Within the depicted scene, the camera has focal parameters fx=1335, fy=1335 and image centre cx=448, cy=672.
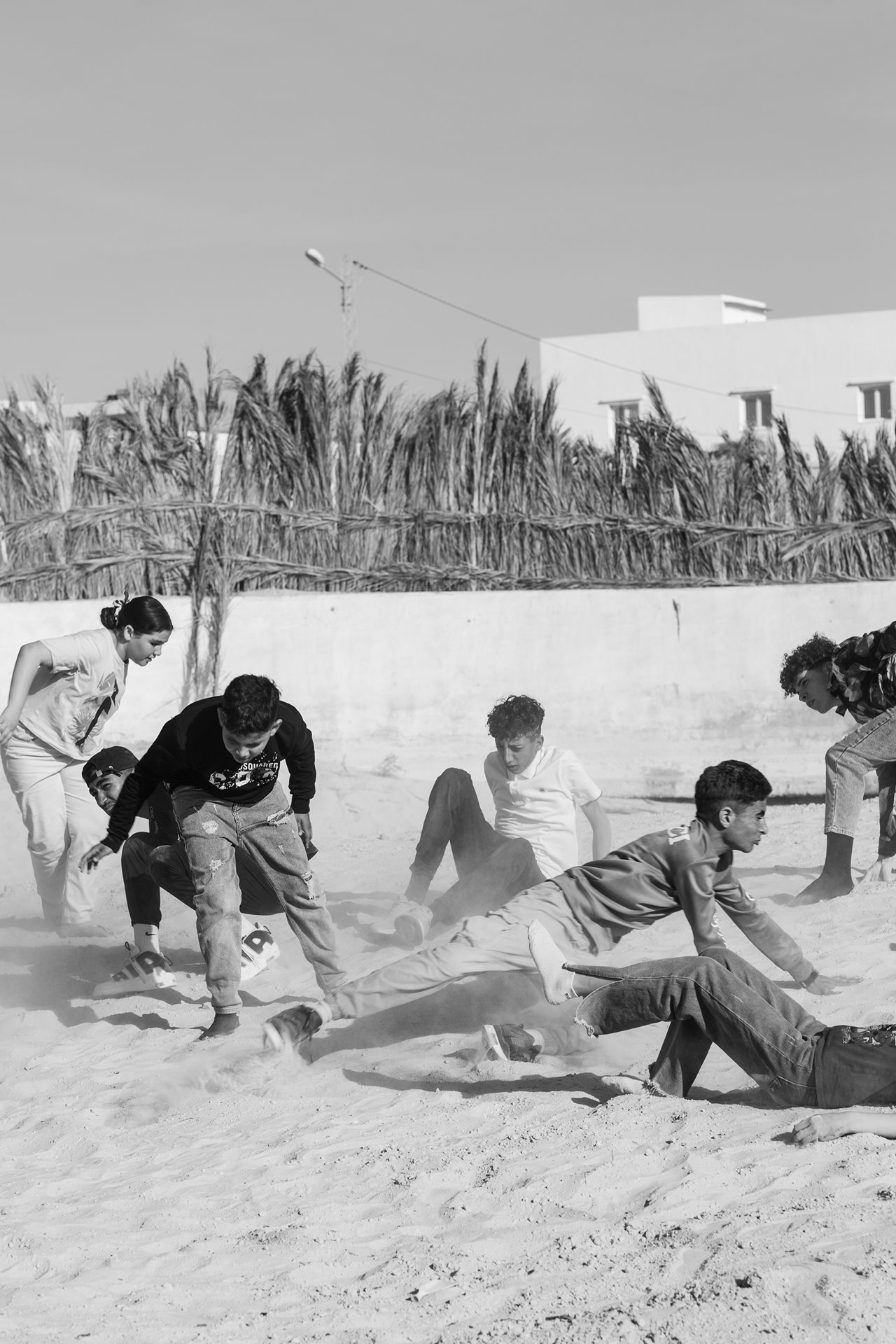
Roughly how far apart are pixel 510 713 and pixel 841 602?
6.14m

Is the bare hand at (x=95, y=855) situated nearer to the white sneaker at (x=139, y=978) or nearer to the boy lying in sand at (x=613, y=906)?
the white sneaker at (x=139, y=978)

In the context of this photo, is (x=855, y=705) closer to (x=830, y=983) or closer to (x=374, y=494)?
(x=830, y=983)

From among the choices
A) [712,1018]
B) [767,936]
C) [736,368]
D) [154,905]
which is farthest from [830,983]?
[736,368]

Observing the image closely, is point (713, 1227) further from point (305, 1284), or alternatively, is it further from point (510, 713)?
point (510, 713)

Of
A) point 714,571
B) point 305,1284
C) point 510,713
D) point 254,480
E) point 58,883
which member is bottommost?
point 305,1284

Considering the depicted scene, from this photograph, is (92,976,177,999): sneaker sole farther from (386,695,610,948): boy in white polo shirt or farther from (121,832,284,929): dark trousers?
(386,695,610,948): boy in white polo shirt

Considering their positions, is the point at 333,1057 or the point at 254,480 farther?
the point at 254,480

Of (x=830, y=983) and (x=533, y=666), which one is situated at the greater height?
(x=533, y=666)

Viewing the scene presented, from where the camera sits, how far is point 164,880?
5.93m

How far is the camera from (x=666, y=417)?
41.7ft

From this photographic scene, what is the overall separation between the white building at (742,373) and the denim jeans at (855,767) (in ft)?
89.9

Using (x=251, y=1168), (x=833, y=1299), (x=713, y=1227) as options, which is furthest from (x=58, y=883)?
(x=833, y=1299)

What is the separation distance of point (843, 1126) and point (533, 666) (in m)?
7.88

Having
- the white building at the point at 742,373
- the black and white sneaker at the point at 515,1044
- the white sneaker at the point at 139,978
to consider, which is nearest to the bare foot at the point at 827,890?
the black and white sneaker at the point at 515,1044
